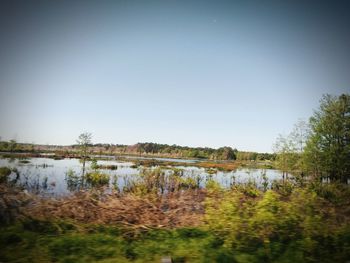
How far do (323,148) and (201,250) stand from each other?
1074 inches

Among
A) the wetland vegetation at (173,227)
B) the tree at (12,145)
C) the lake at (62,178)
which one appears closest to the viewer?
the wetland vegetation at (173,227)

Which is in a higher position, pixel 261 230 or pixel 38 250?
pixel 261 230

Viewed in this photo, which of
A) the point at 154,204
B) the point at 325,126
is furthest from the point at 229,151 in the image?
the point at 154,204

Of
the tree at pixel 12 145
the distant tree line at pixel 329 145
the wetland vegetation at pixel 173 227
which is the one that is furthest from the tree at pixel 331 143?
the tree at pixel 12 145

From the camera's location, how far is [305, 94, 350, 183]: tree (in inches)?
997

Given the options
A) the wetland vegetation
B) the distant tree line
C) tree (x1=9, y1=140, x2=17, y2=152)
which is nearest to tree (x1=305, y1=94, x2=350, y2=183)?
the distant tree line

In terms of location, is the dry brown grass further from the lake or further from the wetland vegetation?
the lake

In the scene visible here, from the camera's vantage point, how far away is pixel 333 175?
2591 cm

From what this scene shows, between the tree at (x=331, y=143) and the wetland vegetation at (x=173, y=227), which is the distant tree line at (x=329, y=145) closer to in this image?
the tree at (x=331, y=143)

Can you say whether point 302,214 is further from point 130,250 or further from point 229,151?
point 229,151

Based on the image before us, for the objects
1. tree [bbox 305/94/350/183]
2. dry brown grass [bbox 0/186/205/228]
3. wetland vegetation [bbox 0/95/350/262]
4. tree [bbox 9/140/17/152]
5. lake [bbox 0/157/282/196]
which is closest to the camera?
wetland vegetation [bbox 0/95/350/262]

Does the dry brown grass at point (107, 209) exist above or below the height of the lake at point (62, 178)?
above

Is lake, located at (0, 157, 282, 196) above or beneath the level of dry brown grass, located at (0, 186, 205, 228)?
beneath

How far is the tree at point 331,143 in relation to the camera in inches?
997
